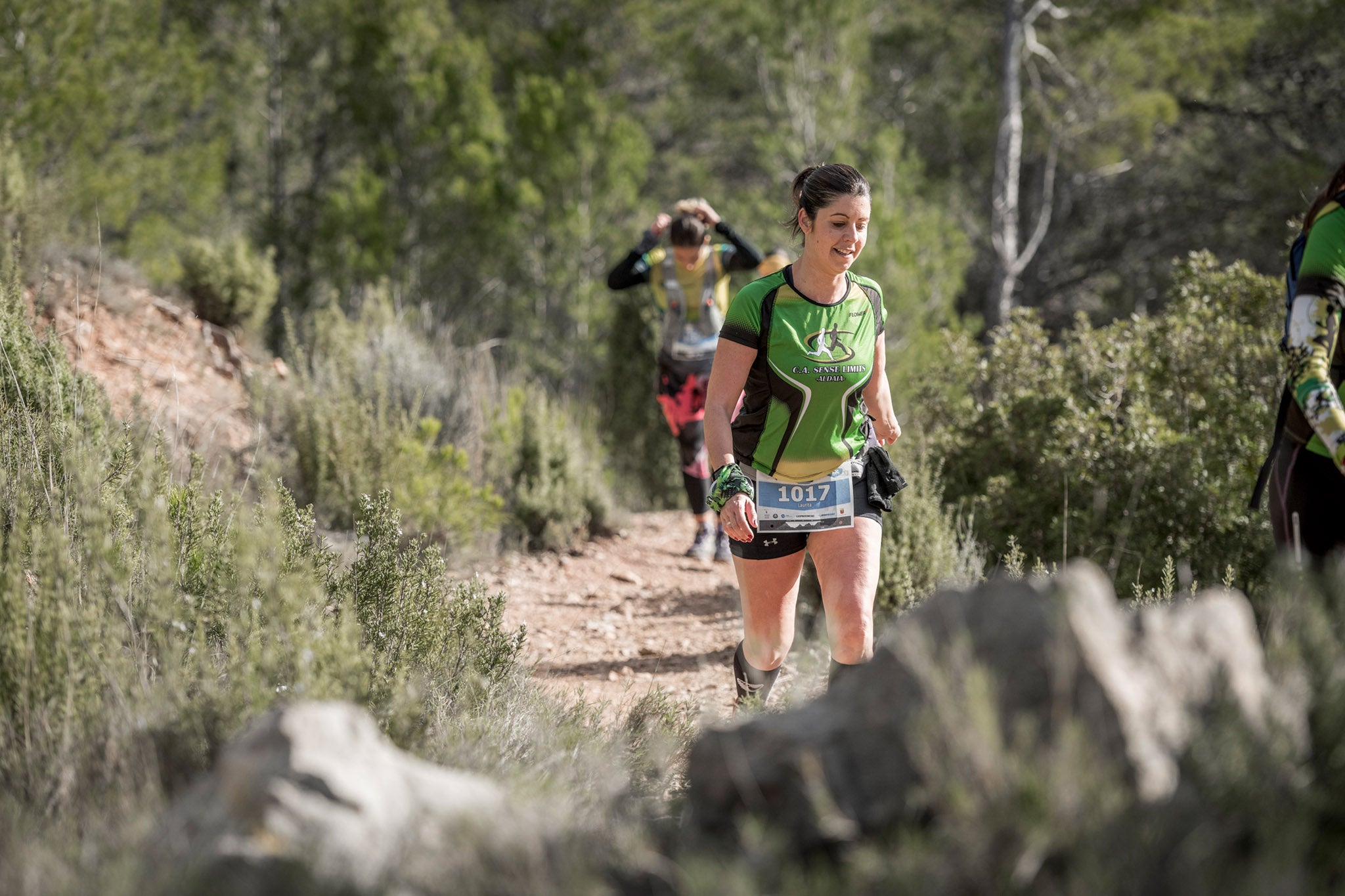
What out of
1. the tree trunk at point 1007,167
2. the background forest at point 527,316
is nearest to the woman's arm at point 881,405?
the background forest at point 527,316

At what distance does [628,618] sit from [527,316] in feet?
27.4

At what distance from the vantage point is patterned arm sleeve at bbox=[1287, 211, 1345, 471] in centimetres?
267

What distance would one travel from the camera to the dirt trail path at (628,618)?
448 cm

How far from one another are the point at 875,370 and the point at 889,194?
937 centimetres

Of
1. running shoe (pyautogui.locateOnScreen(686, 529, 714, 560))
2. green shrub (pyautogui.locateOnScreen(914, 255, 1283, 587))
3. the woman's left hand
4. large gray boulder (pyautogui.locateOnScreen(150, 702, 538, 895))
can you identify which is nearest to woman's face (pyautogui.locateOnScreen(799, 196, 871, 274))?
the woman's left hand

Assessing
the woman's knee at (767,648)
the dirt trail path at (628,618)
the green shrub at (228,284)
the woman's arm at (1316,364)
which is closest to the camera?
the woman's arm at (1316,364)

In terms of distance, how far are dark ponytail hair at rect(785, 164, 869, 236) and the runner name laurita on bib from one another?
745 millimetres

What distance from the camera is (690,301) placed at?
5.84 metres

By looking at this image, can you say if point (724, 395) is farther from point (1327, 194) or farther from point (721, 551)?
point (721, 551)

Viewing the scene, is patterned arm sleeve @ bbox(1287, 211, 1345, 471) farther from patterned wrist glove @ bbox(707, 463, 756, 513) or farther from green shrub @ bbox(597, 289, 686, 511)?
green shrub @ bbox(597, 289, 686, 511)

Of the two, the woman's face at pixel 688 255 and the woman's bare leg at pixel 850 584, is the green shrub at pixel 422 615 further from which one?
the woman's face at pixel 688 255

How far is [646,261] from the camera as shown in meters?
6.02

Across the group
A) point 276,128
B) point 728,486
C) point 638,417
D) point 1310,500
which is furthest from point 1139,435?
point 276,128

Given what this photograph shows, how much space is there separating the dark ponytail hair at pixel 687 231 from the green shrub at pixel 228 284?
525 cm
